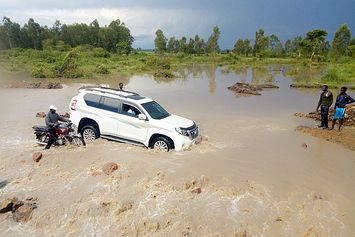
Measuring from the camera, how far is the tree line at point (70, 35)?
278 feet

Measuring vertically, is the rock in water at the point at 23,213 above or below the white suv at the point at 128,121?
below

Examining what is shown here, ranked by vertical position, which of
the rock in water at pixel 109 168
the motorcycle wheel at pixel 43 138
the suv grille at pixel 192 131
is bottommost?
the rock in water at pixel 109 168

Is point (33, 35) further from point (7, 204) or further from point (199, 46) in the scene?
point (7, 204)

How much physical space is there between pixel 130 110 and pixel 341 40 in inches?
3065

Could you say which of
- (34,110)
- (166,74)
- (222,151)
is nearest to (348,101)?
(222,151)

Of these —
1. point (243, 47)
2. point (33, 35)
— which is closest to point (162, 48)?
point (243, 47)

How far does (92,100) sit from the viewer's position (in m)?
11.8

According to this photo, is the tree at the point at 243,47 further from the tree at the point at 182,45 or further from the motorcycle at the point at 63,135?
the motorcycle at the point at 63,135

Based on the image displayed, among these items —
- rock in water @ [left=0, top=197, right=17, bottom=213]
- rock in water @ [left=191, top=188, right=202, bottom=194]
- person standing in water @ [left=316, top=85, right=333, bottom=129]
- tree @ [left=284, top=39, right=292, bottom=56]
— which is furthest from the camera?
tree @ [left=284, top=39, right=292, bottom=56]

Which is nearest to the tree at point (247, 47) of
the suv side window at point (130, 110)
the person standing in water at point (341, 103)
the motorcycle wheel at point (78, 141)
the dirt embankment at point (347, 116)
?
the dirt embankment at point (347, 116)

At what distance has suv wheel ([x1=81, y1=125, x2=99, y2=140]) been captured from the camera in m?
11.7

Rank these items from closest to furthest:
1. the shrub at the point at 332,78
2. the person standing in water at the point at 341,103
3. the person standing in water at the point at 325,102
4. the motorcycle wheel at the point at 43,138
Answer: the motorcycle wheel at the point at 43,138 → the person standing in water at the point at 341,103 → the person standing in water at the point at 325,102 → the shrub at the point at 332,78

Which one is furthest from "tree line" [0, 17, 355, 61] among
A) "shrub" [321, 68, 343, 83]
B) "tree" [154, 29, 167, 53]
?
"shrub" [321, 68, 343, 83]

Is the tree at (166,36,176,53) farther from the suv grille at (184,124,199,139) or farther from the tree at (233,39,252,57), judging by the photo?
the suv grille at (184,124,199,139)
